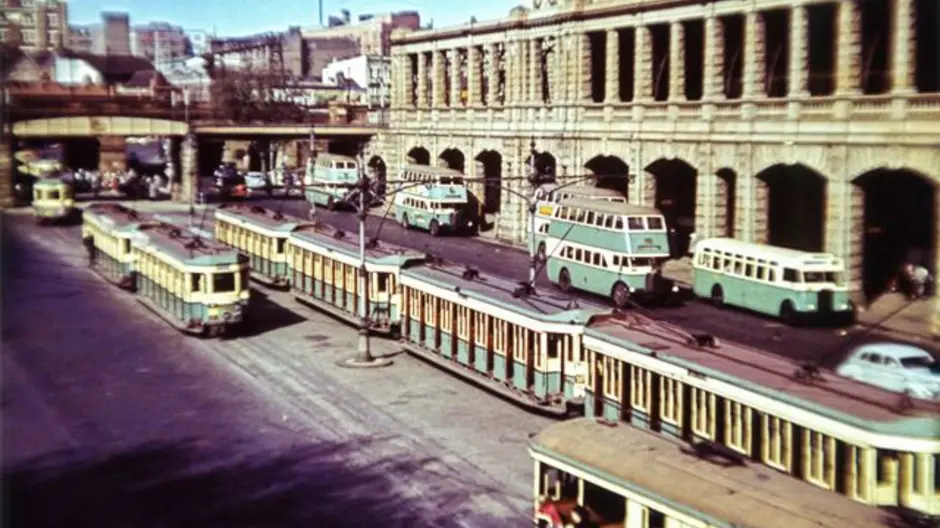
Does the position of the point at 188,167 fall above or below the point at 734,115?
below

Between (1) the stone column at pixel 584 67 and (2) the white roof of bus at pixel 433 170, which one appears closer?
(1) the stone column at pixel 584 67

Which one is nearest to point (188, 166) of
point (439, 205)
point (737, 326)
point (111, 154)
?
point (111, 154)

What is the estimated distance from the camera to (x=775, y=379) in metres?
17.9

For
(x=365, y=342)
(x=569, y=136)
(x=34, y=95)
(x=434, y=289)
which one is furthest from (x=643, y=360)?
(x=34, y=95)

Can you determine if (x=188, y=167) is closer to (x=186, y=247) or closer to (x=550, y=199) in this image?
(x=550, y=199)

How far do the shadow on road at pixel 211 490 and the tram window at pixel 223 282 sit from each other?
1076 centimetres

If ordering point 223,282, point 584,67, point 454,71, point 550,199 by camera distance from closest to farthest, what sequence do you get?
point 223,282
point 550,199
point 584,67
point 454,71

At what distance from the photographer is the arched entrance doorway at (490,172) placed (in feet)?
207

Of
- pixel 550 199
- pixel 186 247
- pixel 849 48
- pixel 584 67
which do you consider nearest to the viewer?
pixel 186 247

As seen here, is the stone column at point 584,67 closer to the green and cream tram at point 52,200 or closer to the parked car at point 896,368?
the parked car at point 896,368

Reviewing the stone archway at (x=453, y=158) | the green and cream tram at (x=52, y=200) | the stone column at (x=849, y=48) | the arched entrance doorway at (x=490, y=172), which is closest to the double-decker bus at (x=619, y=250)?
the stone column at (x=849, y=48)

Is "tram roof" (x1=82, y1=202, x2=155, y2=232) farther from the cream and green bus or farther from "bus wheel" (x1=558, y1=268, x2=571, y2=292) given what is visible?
the cream and green bus

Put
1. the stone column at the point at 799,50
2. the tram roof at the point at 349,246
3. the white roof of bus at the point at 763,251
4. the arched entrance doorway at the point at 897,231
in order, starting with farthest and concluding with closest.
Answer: the stone column at the point at 799,50
the arched entrance doorway at the point at 897,231
the white roof of bus at the point at 763,251
the tram roof at the point at 349,246

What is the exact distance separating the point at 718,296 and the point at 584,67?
19.1 m
